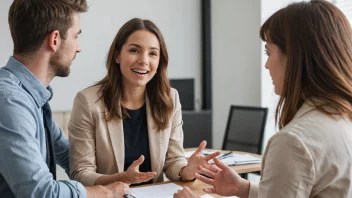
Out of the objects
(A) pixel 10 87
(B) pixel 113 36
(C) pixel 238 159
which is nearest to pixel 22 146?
(A) pixel 10 87

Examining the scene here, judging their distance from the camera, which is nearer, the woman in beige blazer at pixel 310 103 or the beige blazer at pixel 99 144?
the woman in beige blazer at pixel 310 103

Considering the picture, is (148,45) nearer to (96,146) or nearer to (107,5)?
(96,146)

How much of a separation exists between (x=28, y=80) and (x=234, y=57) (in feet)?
11.0

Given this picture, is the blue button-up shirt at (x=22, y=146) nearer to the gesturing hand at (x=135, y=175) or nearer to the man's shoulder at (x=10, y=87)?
the man's shoulder at (x=10, y=87)

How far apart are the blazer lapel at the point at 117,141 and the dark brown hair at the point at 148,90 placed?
56 mm

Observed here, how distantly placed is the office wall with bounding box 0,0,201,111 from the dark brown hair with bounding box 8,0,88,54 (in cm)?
280

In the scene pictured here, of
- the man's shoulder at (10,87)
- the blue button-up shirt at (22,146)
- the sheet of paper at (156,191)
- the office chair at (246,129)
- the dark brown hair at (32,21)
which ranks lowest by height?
the office chair at (246,129)

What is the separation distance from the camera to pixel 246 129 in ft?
10.8

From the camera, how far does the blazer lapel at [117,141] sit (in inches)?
77.0

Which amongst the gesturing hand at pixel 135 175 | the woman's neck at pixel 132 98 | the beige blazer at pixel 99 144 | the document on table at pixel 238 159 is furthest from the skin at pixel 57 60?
the document on table at pixel 238 159

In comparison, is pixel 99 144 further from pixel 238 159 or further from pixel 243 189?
pixel 238 159

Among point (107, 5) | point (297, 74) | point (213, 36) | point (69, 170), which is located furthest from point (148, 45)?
point (213, 36)

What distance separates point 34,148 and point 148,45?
94 cm

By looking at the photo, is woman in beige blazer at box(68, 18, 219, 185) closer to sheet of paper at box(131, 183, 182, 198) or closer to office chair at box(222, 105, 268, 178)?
sheet of paper at box(131, 183, 182, 198)
